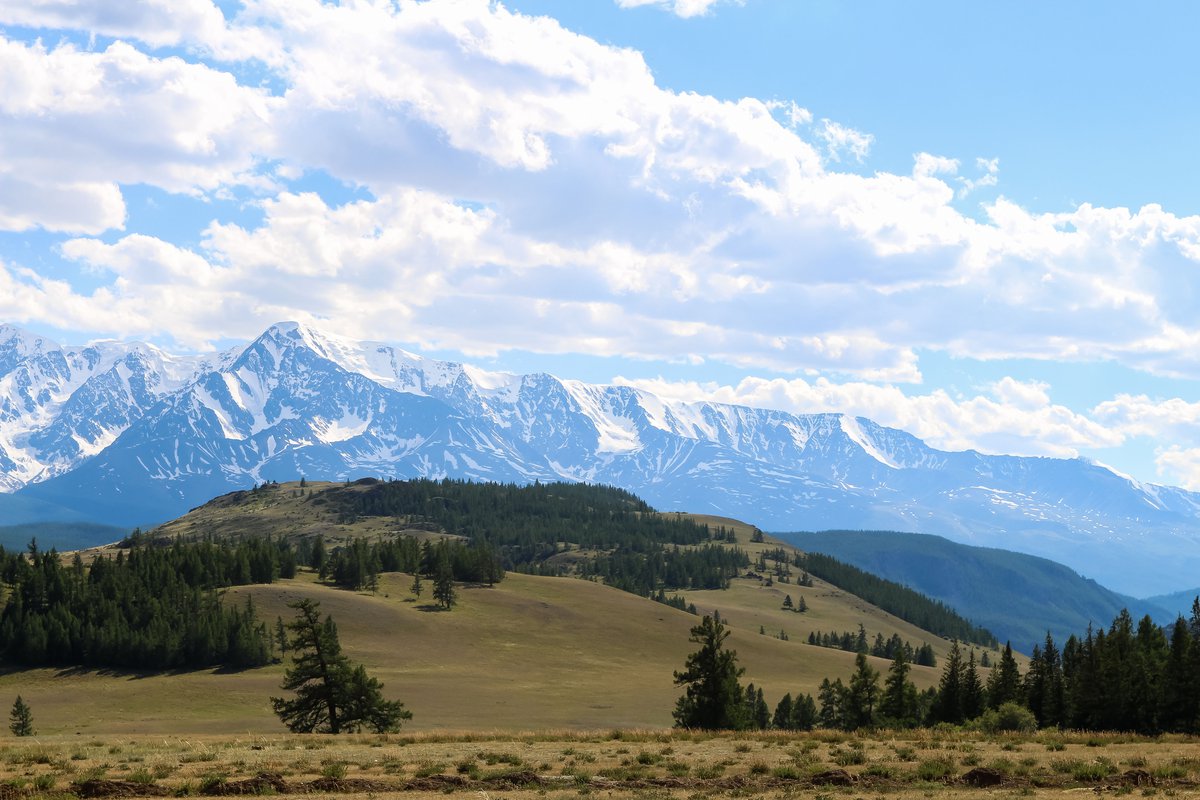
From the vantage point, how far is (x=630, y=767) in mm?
36031

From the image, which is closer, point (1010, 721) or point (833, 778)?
point (833, 778)

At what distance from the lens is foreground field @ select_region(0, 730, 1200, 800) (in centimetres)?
3159

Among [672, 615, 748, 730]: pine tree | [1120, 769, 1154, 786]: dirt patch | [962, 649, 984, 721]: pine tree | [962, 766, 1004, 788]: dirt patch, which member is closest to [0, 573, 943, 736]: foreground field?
[672, 615, 748, 730]: pine tree

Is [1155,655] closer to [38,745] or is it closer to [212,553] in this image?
[38,745]

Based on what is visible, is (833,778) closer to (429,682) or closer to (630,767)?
(630,767)

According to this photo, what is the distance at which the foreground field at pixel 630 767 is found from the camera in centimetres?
3159

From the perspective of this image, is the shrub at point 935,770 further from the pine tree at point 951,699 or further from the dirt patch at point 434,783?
the pine tree at point 951,699

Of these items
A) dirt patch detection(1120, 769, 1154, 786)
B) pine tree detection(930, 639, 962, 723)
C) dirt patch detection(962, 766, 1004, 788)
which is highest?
dirt patch detection(1120, 769, 1154, 786)

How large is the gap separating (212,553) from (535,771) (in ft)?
569

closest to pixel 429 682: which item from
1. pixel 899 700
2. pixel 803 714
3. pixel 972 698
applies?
pixel 803 714

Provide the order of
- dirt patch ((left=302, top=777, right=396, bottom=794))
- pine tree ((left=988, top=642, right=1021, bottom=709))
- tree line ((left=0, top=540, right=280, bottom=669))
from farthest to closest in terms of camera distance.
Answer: tree line ((left=0, top=540, right=280, bottom=669)) < pine tree ((left=988, top=642, right=1021, bottom=709)) < dirt patch ((left=302, top=777, right=396, bottom=794))

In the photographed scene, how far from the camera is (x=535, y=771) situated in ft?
116

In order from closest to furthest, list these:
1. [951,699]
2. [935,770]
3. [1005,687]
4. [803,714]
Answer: [935,770] → [1005,687] → [951,699] → [803,714]

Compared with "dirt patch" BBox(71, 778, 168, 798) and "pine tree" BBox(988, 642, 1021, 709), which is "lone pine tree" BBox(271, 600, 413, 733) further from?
"pine tree" BBox(988, 642, 1021, 709)
